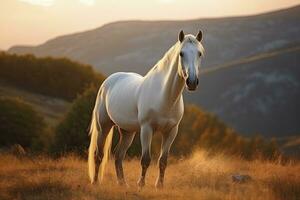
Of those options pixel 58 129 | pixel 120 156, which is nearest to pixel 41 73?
pixel 58 129

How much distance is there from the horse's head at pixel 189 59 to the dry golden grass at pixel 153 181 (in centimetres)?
188

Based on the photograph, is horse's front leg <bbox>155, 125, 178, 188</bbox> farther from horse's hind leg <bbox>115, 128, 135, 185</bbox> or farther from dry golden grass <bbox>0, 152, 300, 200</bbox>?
horse's hind leg <bbox>115, 128, 135, 185</bbox>

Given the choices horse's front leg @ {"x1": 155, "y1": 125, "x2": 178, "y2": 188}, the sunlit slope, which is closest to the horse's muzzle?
horse's front leg @ {"x1": 155, "y1": 125, "x2": 178, "y2": 188}

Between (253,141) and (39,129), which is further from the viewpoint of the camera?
(253,141)

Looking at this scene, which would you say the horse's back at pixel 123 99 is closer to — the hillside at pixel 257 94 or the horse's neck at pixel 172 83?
the horse's neck at pixel 172 83

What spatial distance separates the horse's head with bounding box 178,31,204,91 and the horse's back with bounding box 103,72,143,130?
5.09 feet

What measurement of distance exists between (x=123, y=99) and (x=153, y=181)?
1.99 m

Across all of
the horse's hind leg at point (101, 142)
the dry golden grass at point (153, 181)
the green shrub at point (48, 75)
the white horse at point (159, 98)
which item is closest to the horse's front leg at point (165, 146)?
the white horse at point (159, 98)

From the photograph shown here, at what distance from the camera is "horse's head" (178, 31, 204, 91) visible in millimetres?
7828

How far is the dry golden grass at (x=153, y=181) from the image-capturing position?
27.8ft

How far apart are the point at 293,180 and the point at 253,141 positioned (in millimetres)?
35773

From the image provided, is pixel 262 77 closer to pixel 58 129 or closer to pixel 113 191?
pixel 58 129

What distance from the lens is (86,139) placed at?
78.7 ft

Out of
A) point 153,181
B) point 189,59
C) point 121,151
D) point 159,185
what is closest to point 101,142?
point 121,151
